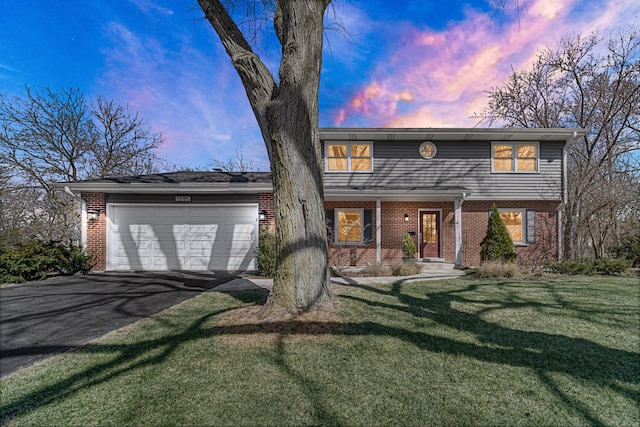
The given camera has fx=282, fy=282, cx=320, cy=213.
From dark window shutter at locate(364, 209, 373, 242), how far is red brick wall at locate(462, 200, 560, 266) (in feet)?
11.6

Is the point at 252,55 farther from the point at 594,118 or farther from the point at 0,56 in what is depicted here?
the point at 594,118

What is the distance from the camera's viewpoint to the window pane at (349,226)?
1072 cm

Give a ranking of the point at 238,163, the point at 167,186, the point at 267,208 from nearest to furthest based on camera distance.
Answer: the point at 167,186
the point at 267,208
the point at 238,163

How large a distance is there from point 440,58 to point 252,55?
29.2ft

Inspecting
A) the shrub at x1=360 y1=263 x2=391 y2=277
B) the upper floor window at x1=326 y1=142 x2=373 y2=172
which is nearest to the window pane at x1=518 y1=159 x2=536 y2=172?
the upper floor window at x1=326 y1=142 x2=373 y2=172

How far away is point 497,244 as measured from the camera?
30.1 ft

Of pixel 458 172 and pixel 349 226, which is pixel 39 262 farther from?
Answer: pixel 458 172

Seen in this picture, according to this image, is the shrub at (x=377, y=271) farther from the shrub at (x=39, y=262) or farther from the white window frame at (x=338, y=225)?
the shrub at (x=39, y=262)

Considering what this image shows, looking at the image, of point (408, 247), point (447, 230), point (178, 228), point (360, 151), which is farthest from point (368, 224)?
point (178, 228)

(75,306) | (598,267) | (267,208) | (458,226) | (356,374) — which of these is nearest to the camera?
(356,374)

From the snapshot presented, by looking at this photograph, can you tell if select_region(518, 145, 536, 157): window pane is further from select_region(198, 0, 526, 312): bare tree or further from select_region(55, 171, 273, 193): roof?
select_region(198, 0, 526, 312): bare tree

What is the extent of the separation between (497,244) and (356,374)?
28.1 ft

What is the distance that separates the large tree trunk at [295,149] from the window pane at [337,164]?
690 cm

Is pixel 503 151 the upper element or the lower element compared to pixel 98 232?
upper
